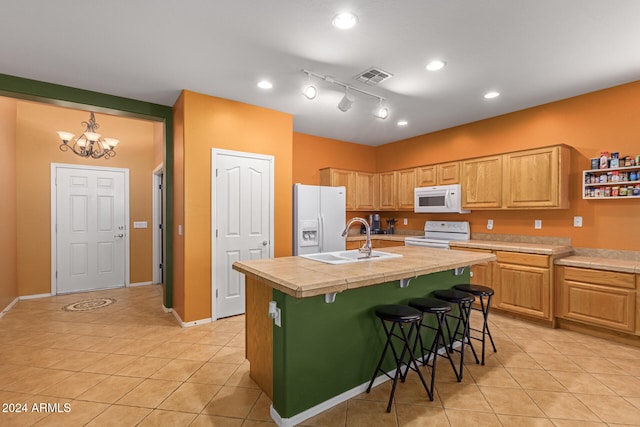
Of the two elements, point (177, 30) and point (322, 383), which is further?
point (177, 30)

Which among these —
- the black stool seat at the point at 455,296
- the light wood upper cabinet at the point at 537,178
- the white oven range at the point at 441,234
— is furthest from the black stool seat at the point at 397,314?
the light wood upper cabinet at the point at 537,178

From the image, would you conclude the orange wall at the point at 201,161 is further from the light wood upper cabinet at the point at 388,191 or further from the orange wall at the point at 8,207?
the light wood upper cabinet at the point at 388,191

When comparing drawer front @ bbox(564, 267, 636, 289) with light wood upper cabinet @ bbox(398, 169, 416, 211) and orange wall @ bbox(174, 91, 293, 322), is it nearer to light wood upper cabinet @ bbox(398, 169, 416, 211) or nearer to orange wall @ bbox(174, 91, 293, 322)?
light wood upper cabinet @ bbox(398, 169, 416, 211)

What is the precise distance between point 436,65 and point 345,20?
116 centimetres

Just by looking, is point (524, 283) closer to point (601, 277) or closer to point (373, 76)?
point (601, 277)

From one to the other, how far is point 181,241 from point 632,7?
432cm

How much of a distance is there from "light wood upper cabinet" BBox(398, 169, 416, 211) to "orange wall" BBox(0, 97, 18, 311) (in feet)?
18.7

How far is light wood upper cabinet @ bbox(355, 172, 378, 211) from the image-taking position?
5500mm

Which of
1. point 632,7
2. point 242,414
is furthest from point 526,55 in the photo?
point 242,414

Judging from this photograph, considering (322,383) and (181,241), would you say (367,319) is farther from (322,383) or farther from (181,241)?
(181,241)

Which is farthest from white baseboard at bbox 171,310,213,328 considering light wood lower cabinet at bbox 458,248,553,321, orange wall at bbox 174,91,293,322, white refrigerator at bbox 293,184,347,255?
light wood lower cabinet at bbox 458,248,553,321

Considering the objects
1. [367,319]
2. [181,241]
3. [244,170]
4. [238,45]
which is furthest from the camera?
[244,170]

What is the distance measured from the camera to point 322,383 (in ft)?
6.42

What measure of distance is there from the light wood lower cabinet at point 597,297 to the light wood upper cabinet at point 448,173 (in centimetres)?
181
